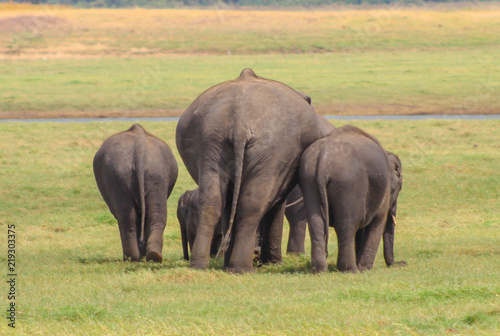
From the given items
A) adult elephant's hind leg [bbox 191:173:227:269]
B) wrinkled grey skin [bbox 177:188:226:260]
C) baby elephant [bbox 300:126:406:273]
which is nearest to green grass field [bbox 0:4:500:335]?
wrinkled grey skin [bbox 177:188:226:260]

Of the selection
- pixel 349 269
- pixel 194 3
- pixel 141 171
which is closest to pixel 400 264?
pixel 349 269

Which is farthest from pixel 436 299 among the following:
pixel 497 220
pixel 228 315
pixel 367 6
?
pixel 367 6

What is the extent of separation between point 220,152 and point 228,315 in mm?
3023

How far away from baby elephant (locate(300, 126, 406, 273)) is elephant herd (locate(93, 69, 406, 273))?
1 cm

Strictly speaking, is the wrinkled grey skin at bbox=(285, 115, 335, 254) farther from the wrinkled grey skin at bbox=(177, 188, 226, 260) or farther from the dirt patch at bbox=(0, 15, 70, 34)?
the dirt patch at bbox=(0, 15, 70, 34)

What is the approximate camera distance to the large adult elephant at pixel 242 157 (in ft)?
32.6

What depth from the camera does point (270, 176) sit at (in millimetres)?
9984

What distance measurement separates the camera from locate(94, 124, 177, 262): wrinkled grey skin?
36.3 feet

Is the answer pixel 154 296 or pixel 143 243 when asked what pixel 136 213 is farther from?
pixel 154 296

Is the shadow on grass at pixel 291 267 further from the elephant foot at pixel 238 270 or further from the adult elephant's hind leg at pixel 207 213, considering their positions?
the adult elephant's hind leg at pixel 207 213

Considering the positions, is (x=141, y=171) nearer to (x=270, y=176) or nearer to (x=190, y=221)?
(x=190, y=221)

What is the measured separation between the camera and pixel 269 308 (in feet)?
24.5

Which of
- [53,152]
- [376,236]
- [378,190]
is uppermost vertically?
[378,190]

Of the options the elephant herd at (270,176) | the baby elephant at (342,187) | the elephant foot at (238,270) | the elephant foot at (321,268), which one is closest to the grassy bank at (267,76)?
the elephant herd at (270,176)
